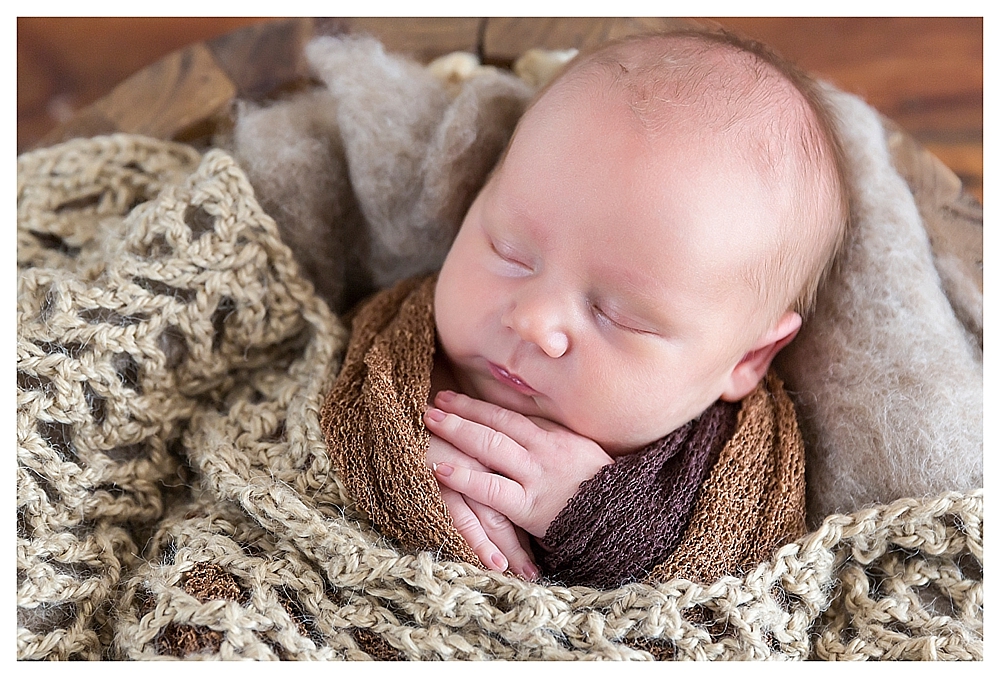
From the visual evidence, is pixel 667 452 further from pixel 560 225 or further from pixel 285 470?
pixel 285 470

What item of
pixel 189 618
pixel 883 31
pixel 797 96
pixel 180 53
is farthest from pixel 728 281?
pixel 883 31

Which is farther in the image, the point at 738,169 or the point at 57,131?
the point at 57,131

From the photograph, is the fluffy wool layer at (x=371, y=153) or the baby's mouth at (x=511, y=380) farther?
the fluffy wool layer at (x=371, y=153)

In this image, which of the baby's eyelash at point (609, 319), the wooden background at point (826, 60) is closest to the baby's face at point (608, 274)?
the baby's eyelash at point (609, 319)

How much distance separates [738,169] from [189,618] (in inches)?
29.7

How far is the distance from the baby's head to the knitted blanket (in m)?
0.21

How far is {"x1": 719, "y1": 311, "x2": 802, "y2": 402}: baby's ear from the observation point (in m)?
1.07

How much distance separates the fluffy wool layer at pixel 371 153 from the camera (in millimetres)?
1159

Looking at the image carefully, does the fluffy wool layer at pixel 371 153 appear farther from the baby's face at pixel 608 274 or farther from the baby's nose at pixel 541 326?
the baby's nose at pixel 541 326

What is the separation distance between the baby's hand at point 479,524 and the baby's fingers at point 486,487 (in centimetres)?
1

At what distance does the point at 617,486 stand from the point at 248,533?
0.43m

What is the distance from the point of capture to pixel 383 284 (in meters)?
1.29

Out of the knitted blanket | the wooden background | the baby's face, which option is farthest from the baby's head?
the wooden background

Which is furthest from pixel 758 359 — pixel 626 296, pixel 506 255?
pixel 506 255
